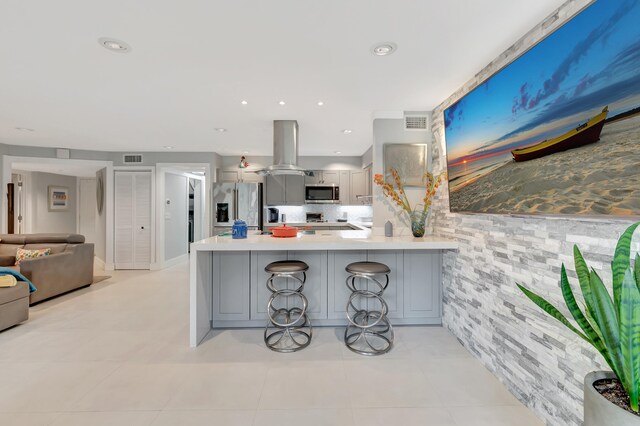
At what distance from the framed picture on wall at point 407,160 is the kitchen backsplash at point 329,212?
3.14 metres

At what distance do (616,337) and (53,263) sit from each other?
5.62 m

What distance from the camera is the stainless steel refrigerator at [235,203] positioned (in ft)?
19.2

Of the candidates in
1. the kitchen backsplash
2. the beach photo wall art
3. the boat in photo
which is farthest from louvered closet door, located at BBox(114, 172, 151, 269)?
the boat in photo

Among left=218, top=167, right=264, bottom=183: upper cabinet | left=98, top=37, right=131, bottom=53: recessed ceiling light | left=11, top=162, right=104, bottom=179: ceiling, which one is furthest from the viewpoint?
left=218, top=167, right=264, bottom=183: upper cabinet

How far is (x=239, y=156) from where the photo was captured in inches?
252

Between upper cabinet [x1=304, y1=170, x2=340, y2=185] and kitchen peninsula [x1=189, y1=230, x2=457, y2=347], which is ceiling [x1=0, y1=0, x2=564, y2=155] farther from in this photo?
upper cabinet [x1=304, y1=170, x2=340, y2=185]

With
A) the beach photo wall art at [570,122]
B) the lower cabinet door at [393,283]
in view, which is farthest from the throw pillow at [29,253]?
the beach photo wall art at [570,122]

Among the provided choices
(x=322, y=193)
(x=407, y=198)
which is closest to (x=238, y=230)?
(x=407, y=198)

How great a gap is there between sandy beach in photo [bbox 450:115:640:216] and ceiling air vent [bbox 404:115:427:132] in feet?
5.01

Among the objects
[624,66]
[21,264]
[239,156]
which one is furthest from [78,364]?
[239,156]

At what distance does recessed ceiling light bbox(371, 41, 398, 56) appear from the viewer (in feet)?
6.77

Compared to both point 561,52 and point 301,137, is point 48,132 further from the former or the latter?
point 561,52

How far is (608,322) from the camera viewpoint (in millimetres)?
1077

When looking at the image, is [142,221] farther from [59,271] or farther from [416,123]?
[416,123]
